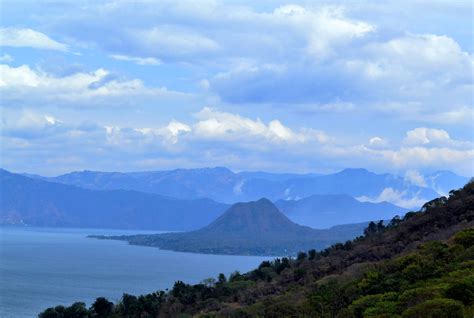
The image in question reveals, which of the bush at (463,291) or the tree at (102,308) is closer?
the bush at (463,291)

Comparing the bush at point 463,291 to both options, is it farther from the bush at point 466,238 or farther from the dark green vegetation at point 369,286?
the bush at point 466,238

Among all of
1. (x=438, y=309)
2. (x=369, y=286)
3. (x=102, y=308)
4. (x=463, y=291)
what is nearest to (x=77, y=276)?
(x=102, y=308)

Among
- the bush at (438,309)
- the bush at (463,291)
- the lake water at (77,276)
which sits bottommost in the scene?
the bush at (438,309)

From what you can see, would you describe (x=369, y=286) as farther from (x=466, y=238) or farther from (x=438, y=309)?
(x=438, y=309)

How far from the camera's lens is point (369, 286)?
3219 cm

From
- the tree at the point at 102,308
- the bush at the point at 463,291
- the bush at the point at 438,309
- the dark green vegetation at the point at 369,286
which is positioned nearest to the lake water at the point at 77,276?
the tree at the point at 102,308

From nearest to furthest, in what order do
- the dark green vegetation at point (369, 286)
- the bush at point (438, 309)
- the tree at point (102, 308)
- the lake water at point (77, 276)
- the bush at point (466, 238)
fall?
the bush at point (438, 309), the dark green vegetation at point (369, 286), the bush at point (466, 238), the tree at point (102, 308), the lake water at point (77, 276)

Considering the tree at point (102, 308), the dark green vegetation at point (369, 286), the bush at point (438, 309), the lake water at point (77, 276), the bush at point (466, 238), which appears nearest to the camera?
the bush at point (438, 309)

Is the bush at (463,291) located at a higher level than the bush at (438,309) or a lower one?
higher

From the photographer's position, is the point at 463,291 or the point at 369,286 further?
the point at 369,286

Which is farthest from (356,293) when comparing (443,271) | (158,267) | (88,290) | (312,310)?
(158,267)

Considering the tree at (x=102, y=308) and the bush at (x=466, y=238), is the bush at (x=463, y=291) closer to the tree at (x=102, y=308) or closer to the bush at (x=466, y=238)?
the bush at (x=466, y=238)

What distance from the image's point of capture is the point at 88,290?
106 m

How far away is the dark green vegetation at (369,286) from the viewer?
80.4 ft
